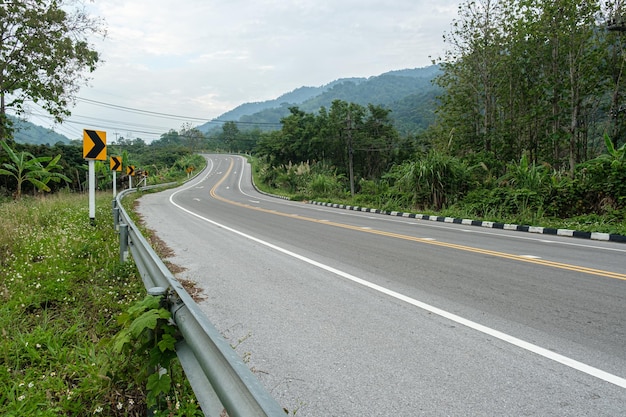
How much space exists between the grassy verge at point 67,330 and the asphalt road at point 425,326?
1005mm

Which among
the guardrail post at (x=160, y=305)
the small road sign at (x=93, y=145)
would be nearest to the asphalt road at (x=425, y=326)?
the guardrail post at (x=160, y=305)

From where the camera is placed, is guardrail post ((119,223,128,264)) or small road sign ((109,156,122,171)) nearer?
guardrail post ((119,223,128,264))

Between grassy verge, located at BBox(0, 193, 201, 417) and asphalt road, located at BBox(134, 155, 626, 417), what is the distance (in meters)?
1.01

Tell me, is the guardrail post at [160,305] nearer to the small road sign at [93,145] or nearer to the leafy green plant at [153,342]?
the leafy green plant at [153,342]

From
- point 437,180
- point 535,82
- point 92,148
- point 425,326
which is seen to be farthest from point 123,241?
point 535,82

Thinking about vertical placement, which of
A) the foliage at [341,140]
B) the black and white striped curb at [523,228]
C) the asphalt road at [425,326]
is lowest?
the black and white striped curb at [523,228]

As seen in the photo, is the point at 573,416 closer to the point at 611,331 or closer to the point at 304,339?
the point at 611,331

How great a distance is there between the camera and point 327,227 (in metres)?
13.2

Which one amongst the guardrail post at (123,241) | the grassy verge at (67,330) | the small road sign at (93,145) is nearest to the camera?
the grassy verge at (67,330)

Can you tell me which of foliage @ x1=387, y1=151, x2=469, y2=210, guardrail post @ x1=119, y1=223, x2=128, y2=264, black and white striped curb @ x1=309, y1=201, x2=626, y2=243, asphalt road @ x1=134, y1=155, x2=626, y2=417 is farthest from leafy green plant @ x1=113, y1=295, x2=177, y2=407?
foliage @ x1=387, y1=151, x2=469, y2=210

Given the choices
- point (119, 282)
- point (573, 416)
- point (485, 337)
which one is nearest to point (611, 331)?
point (485, 337)

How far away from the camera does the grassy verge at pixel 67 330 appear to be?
2816 mm

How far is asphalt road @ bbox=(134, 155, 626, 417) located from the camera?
2.95m

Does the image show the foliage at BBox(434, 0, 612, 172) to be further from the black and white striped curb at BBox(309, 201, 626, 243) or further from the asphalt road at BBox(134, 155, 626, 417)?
the asphalt road at BBox(134, 155, 626, 417)
